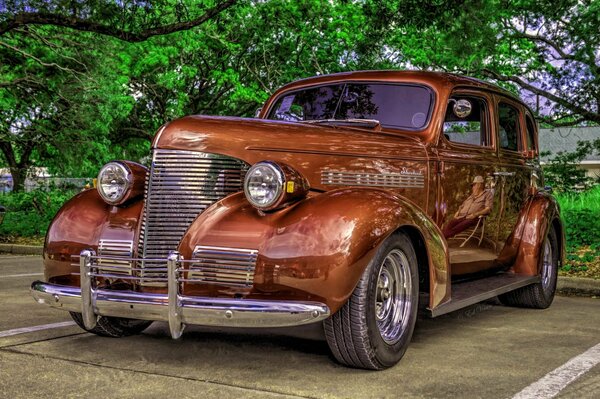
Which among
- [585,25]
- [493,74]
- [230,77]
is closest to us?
[585,25]

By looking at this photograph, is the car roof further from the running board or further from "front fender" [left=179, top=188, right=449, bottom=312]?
"front fender" [left=179, top=188, right=449, bottom=312]

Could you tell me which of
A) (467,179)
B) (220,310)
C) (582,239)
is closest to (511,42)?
(582,239)

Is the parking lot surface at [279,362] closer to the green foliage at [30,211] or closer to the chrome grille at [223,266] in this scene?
the chrome grille at [223,266]

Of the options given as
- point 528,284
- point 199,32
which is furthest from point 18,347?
point 199,32

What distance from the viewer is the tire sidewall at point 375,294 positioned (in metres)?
4.01

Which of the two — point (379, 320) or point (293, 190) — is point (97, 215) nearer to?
point (293, 190)

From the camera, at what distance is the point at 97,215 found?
468 cm

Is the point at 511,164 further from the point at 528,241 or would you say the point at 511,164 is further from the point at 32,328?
the point at 32,328

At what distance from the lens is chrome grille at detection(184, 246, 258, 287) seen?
3.95 m

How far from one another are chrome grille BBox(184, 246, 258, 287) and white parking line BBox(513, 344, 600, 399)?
1521 millimetres

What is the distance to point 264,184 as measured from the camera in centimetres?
404

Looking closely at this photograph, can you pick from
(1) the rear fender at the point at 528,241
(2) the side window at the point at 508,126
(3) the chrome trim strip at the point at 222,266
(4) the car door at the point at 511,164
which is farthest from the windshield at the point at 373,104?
(3) the chrome trim strip at the point at 222,266

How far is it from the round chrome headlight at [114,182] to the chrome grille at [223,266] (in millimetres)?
885

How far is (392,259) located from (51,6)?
10.7 meters
